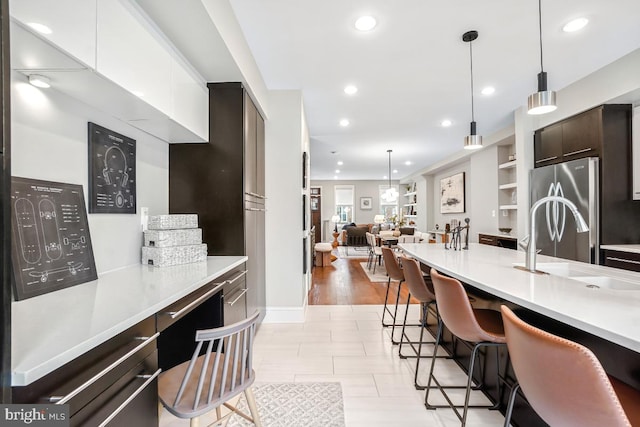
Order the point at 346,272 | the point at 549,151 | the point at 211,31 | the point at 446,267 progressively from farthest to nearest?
the point at 346,272, the point at 549,151, the point at 446,267, the point at 211,31

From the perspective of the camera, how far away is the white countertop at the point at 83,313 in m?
0.71

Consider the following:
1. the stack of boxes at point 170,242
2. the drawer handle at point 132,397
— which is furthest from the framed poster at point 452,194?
the drawer handle at point 132,397

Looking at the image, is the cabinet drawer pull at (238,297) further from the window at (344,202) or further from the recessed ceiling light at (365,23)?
the window at (344,202)

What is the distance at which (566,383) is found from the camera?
81cm

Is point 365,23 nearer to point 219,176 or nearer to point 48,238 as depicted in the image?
point 219,176

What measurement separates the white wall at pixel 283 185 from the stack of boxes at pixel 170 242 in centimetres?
131

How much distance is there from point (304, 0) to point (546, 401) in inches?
96.4

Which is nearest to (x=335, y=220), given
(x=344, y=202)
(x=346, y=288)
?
(x=344, y=202)

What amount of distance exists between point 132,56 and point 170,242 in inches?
43.8

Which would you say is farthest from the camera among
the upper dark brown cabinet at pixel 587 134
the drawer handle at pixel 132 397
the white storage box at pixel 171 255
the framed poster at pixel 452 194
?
the framed poster at pixel 452 194

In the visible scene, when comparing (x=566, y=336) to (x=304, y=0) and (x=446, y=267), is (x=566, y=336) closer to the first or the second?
(x=446, y=267)

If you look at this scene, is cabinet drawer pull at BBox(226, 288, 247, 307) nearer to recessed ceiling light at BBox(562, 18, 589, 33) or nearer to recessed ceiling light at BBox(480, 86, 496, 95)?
recessed ceiling light at BBox(562, 18, 589, 33)

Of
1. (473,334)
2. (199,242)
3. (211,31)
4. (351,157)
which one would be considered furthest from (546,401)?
(351,157)

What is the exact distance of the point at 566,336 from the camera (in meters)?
1.38
